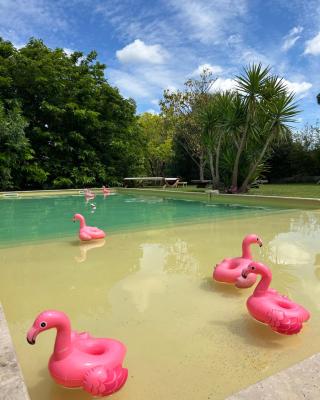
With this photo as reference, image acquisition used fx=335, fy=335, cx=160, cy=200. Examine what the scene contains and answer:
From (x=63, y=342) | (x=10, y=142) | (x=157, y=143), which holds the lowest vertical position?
(x=63, y=342)

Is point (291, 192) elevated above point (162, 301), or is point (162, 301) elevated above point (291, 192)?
point (291, 192)

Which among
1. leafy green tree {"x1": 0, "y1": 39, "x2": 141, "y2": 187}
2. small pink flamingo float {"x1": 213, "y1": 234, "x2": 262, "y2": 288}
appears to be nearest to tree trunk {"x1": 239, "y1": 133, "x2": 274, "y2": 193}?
small pink flamingo float {"x1": 213, "y1": 234, "x2": 262, "y2": 288}

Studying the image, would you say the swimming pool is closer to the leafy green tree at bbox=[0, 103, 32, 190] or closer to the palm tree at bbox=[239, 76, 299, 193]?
the palm tree at bbox=[239, 76, 299, 193]

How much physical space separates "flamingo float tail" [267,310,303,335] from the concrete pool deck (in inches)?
70.1

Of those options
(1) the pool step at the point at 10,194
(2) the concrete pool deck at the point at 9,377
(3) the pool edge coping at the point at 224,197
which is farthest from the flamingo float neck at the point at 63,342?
(1) the pool step at the point at 10,194

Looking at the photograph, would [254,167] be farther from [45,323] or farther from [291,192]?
[45,323]

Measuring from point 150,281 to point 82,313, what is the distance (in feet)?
3.32

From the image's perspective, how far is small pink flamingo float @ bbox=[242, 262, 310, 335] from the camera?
2475 millimetres

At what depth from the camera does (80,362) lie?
1.96m

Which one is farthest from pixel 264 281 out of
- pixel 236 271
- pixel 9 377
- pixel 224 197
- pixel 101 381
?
pixel 224 197

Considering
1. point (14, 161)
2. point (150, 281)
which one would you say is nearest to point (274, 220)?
point (150, 281)

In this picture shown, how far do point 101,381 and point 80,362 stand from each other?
0.67ft

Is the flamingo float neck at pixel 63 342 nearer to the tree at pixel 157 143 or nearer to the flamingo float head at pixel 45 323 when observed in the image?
the flamingo float head at pixel 45 323

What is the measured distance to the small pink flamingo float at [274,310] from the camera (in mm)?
2475
